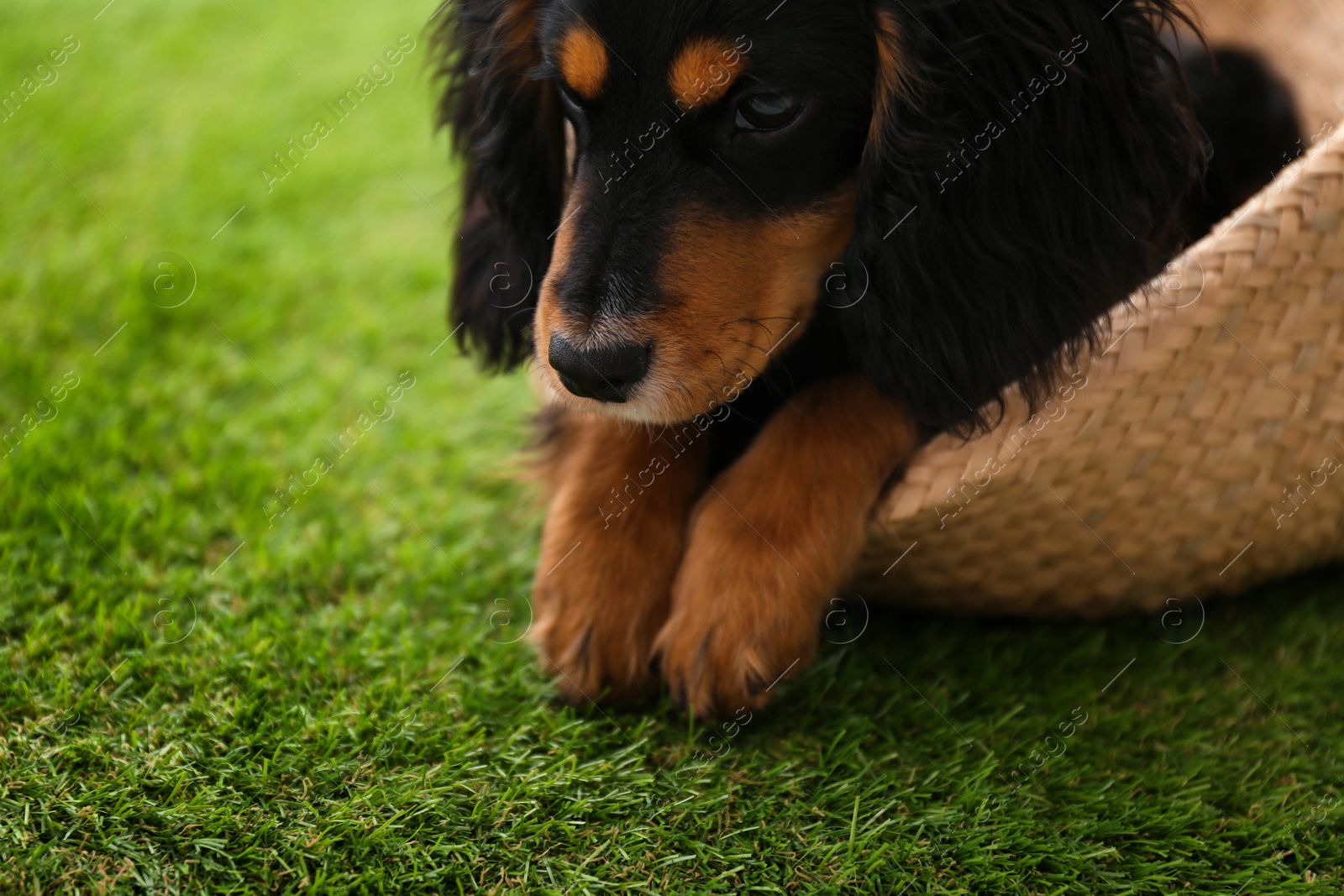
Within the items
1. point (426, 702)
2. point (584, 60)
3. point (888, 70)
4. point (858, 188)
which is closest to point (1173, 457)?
point (858, 188)

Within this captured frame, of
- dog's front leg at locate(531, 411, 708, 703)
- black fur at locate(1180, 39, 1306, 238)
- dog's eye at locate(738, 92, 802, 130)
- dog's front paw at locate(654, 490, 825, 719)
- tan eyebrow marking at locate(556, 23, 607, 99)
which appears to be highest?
tan eyebrow marking at locate(556, 23, 607, 99)

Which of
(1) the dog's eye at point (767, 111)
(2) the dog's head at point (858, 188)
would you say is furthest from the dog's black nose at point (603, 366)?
(1) the dog's eye at point (767, 111)

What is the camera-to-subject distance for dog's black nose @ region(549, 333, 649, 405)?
1.58 m

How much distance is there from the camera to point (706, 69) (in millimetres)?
1607

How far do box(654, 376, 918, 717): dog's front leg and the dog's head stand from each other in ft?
0.40

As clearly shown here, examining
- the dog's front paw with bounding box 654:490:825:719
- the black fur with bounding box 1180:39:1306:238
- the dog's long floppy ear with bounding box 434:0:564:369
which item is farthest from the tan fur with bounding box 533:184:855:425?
the black fur with bounding box 1180:39:1306:238

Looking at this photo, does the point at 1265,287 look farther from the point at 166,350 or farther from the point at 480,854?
the point at 166,350

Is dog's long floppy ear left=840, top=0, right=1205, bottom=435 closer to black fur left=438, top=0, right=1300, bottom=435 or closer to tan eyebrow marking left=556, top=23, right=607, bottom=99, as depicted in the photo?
black fur left=438, top=0, right=1300, bottom=435

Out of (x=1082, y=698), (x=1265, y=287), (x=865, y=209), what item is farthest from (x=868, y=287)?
(x=1082, y=698)

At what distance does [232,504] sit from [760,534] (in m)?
1.21

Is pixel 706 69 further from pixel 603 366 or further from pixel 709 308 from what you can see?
pixel 603 366

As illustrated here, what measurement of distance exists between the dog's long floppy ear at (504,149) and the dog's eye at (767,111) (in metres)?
0.50

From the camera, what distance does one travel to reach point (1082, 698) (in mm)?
1853

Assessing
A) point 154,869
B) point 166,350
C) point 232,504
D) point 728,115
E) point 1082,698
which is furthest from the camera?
point 166,350
